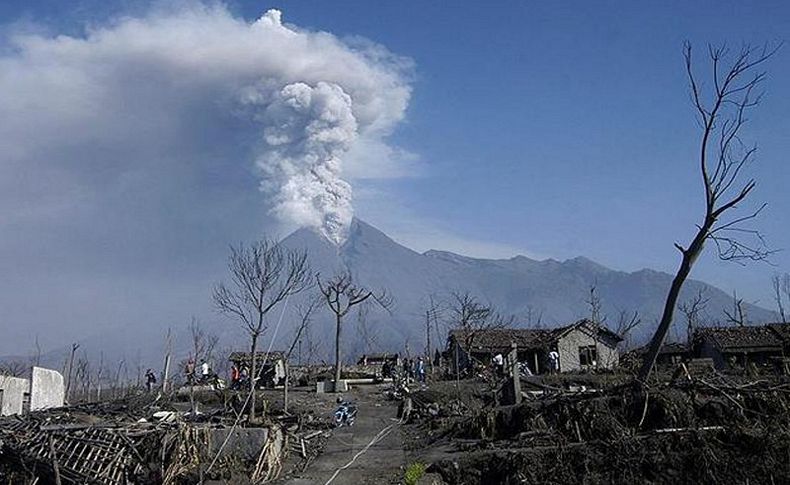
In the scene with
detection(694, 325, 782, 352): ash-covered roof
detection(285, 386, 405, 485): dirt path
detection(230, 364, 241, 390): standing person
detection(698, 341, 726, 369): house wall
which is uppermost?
detection(694, 325, 782, 352): ash-covered roof

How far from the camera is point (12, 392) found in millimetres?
24250

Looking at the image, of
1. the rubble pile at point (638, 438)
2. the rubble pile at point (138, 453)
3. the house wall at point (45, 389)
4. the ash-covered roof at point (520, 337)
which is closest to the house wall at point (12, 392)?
the house wall at point (45, 389)

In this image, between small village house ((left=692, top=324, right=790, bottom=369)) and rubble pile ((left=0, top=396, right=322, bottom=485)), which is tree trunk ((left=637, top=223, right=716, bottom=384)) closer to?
rubble pile ((left=0, top=396, right=322, bottom=485))

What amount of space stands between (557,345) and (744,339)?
11742 mm

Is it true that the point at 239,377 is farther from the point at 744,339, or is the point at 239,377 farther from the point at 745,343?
the point at 744,339

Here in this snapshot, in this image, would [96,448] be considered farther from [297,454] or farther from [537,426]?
[537,426]

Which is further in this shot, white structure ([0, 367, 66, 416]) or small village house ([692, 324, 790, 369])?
small village house ([692, 324, 790, 369])

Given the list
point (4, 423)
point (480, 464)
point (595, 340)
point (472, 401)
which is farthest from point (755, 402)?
point (595, 340)

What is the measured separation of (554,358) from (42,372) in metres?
27.7

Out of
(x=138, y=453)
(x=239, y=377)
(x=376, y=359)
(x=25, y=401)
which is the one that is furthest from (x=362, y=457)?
(x=376, y=359)

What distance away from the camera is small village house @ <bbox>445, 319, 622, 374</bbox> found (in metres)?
49.5

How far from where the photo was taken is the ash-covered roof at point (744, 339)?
45.6 m

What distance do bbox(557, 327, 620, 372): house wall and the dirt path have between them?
91.0 ft

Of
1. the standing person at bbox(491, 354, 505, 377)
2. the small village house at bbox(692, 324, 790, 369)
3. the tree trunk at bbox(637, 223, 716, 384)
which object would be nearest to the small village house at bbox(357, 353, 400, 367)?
the standing person at bbox(491, 354, 505, 377)
